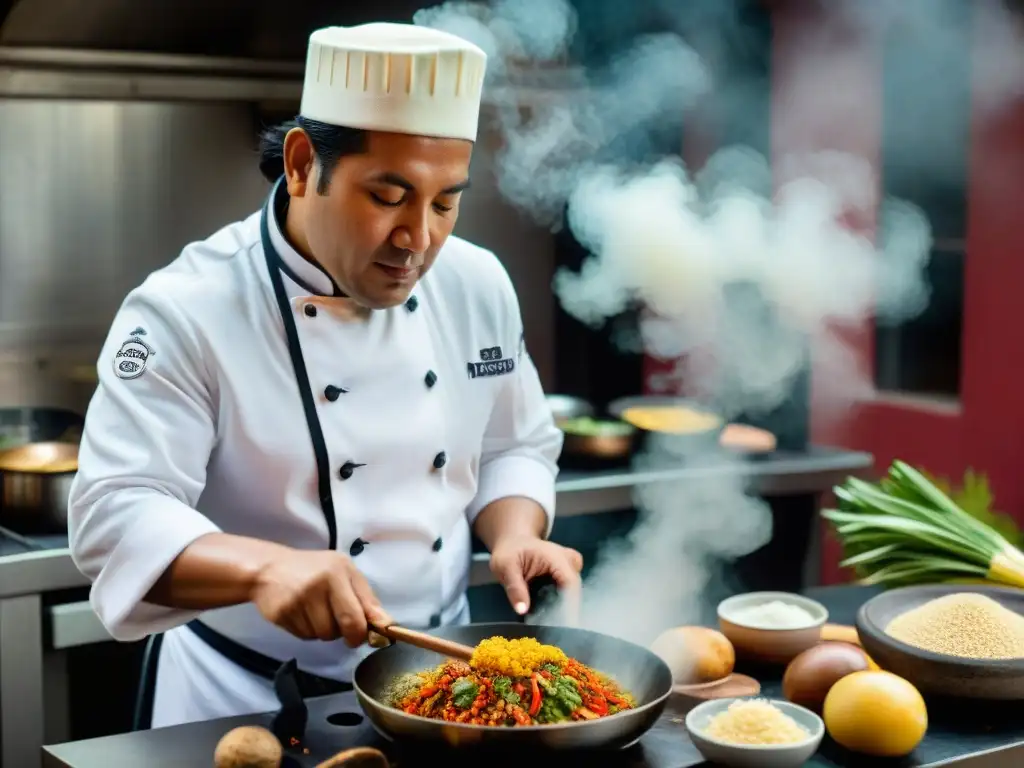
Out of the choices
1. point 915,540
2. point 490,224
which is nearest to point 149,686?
point 915,540

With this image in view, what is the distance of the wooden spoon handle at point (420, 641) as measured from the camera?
1.79 metres

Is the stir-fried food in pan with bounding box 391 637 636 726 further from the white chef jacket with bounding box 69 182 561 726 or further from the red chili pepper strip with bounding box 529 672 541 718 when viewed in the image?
the white chef jacket with bounding box 69 182 561 726

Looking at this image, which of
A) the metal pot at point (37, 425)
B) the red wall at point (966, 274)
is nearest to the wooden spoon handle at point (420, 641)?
the metal pot at point (37, 425)

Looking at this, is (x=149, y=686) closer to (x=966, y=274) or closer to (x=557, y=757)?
(x=557, y=757)

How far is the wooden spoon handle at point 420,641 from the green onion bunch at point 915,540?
1117 millimetres

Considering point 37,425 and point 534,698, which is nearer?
point 534,698

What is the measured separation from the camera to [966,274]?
203 inches

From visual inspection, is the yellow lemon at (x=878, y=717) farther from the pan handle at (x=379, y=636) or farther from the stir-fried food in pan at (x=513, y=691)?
the pan handle at (x=379, y=636)

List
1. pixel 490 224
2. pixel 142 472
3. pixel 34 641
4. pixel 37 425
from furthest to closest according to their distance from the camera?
pixel 490 224
pixel 37 425
pixel 34 641
pixel 142 472

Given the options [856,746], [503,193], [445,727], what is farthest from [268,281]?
[503,193]

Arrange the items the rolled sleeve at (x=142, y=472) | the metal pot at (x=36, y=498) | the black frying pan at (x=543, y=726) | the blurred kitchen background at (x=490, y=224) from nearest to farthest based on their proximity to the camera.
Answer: the black frying pan at (x=543, y=726), the rolled sleeve at (x=142, y=472), the metal pot at (x=36, y=498), the blurred kitchen background at (x=490, y=224)

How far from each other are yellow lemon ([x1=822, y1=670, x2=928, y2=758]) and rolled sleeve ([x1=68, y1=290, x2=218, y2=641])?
97 centimetres

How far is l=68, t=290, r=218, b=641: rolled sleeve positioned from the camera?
1.97 metres

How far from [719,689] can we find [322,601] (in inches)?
28.2
